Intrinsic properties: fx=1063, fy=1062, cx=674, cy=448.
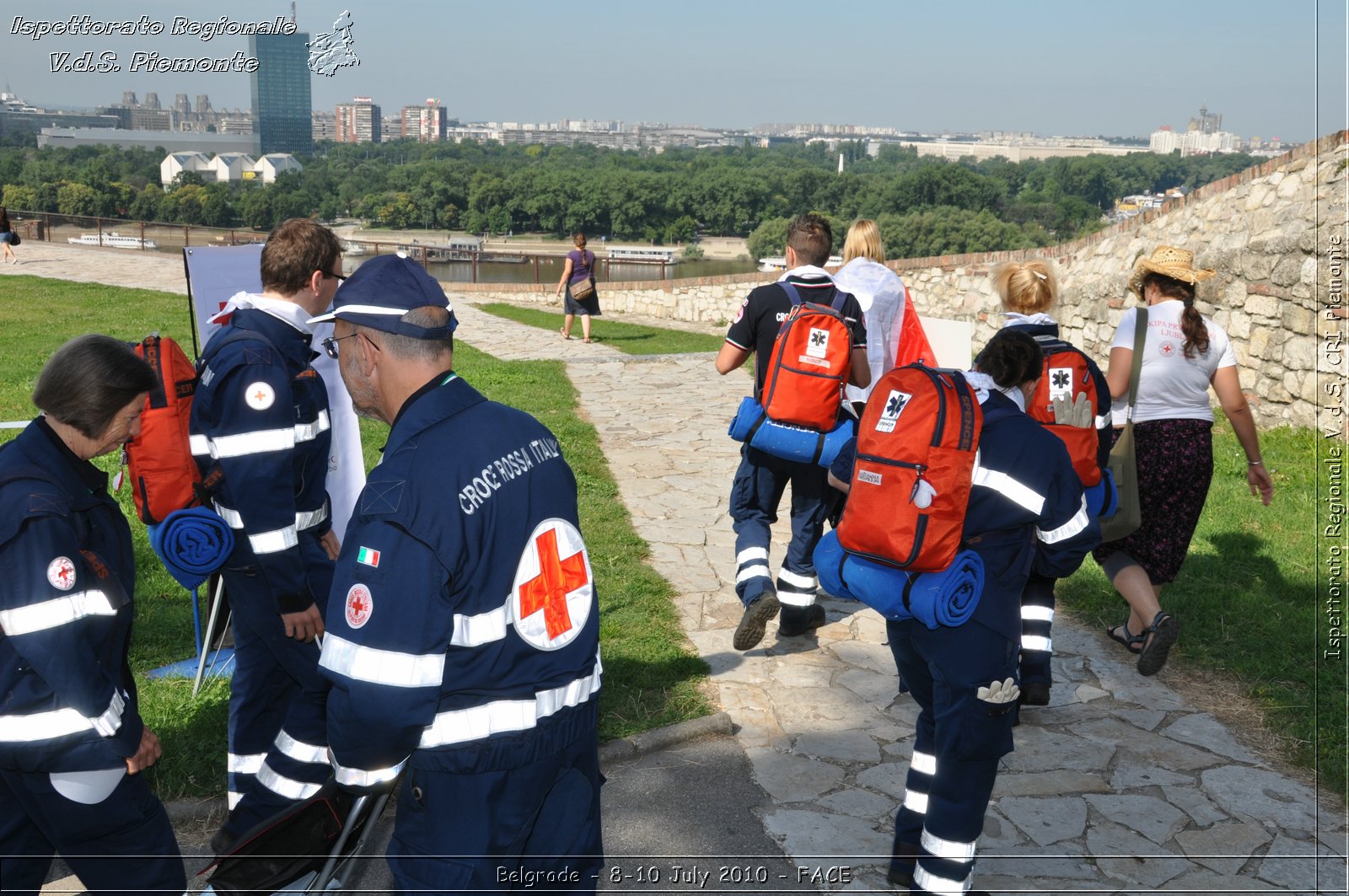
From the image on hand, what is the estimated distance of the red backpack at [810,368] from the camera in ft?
16.8

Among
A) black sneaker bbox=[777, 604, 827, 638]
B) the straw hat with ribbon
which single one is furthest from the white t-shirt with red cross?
black sneaker bbox=[777, 604, 827, 638]

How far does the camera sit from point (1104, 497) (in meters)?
4.56

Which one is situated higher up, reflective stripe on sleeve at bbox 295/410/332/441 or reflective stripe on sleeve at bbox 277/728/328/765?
reflective stripe on sleeve at bbox 295/410/332/441

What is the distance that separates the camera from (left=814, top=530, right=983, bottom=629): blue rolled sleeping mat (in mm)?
3104

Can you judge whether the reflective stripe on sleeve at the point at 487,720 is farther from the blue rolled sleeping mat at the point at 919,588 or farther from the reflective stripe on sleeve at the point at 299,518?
the reflective stripe on sleeve at the point at 299,518

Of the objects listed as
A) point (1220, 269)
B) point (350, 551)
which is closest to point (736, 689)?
point (350, 551)

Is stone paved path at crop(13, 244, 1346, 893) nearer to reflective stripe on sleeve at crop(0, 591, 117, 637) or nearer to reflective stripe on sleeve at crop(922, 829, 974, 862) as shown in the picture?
reflective stripe on sleeve at crop(922, 829, 974, 862)

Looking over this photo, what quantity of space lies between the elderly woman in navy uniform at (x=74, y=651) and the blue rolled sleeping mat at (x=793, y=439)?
294 centimetres

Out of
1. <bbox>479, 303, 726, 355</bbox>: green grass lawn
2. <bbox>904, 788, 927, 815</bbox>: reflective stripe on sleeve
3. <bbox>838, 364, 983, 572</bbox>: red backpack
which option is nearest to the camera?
<bbox>838, 364, 983, 572</bbox>: red backpack

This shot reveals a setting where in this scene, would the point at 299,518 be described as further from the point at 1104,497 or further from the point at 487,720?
the point at 1104,497

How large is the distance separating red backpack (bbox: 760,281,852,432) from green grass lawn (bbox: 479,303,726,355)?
1155 centimetres

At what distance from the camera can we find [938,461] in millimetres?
3092

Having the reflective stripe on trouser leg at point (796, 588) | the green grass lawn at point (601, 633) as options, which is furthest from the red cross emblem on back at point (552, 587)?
the reflective stripe on trouser leg at point (796, 588)

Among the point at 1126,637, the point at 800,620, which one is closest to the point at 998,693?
the point at 800,620
